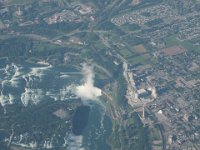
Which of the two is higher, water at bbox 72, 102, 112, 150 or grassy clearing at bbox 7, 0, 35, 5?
grassy clearing at bbox 7, 0, 35, 5

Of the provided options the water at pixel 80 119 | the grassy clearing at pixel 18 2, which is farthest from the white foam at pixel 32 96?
the grassy clearing at pixel 18 2

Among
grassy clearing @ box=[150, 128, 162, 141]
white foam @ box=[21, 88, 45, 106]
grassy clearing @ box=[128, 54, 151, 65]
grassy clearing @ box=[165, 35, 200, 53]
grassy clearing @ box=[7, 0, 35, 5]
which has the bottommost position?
grassy clearing @ box=[150, 128, 162, 141]

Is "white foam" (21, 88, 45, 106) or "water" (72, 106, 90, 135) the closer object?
"water" (72, 106, 90, 135)

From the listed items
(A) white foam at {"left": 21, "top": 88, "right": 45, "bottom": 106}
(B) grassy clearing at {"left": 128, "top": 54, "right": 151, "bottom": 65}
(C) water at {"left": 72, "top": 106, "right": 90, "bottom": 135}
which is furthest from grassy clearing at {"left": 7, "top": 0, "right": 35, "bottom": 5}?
(C) water at {"left": 72, "top": 106, "right": 90, "bottom": 135}

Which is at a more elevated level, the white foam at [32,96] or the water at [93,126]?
the white foam at [32,96]

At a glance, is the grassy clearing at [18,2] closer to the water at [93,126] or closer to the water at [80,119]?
the water at [93,126]

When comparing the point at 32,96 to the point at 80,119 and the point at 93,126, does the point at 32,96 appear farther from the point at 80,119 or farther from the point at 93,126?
the point at 93,126

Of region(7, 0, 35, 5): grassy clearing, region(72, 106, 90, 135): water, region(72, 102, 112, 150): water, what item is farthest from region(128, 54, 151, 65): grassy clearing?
region(7, 0, 35, 5): grassy clearing

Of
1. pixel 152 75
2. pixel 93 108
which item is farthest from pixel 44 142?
pixel 152 75

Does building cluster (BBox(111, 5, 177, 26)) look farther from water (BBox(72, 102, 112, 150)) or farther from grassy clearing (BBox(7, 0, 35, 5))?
water (BBox(72, 102, 112, 150))

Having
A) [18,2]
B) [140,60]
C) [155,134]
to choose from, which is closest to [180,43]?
[140,60]

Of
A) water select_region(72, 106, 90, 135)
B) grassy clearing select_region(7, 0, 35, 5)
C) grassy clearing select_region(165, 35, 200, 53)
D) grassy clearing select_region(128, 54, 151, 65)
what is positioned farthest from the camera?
grassy clearing select_region(7, 0, 35, 5)

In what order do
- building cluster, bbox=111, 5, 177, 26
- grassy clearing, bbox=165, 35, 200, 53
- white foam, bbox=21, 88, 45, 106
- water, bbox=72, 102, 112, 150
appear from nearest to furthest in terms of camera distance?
water, bbox=72, 102, 112, 150, white foam, bbox=21, 88, 45, 106, grassy clearing, bbox=165, 35, 200, 53, building cluster, bbox=111, 5, 177, 26
